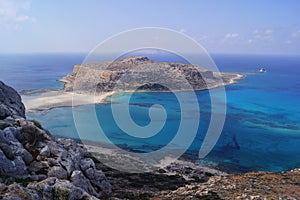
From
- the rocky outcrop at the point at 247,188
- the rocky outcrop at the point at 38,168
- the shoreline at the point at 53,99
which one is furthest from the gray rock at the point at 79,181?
the shoreline at the point at 53,99

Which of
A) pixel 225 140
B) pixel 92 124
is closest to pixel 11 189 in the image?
pixel 225 140

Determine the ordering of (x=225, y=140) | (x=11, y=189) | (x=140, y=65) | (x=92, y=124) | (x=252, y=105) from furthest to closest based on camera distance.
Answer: (x=140, y=65) < (x=252, y=105) < (x=92, y=124) < (x=225, y=140) < (x=11, y=189)

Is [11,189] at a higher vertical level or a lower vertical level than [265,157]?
higher

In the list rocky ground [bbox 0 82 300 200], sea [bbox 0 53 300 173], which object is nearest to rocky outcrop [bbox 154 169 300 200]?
rocky ground [bbox 0 82 300 200]

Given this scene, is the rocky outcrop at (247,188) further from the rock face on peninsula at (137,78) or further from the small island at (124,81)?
the rock face on peninsula at (137,78)

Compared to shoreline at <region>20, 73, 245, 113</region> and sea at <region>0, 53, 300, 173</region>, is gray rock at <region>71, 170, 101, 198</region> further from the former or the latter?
shoreline at <region>20, 73, 245, 113</region>

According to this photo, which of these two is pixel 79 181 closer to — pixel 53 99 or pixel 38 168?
pixel 38 168

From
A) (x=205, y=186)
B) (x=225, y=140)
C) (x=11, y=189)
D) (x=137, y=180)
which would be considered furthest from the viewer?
(x=225, y=140)

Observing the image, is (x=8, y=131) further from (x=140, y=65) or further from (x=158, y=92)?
(x=140, y=65)
